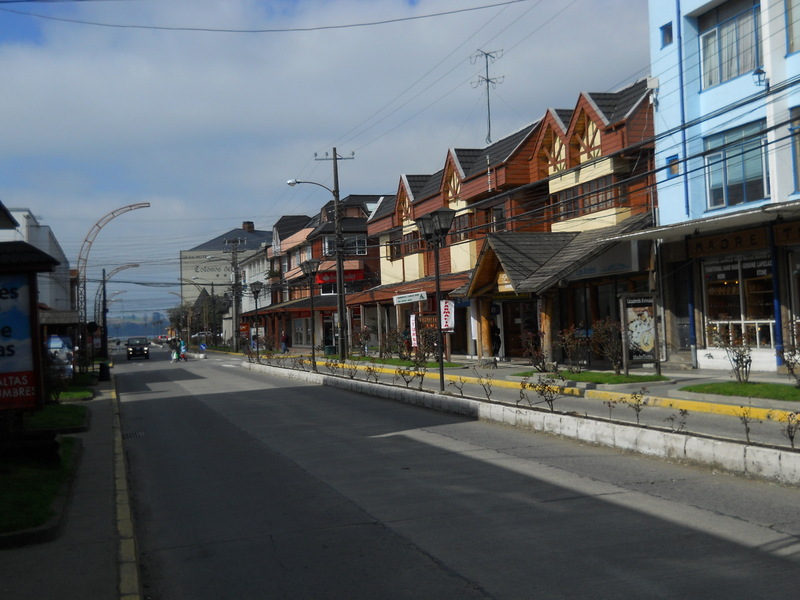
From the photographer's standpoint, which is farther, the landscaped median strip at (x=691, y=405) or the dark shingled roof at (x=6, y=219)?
the landscaped median strip at (x=691, y=405)

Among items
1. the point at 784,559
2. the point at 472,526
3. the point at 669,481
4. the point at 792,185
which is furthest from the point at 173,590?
the point at 792,185

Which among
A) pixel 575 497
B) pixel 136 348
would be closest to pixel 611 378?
pixel 575 497

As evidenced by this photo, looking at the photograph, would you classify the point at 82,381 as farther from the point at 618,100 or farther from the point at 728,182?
the point at 728,182

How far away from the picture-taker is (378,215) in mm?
52156

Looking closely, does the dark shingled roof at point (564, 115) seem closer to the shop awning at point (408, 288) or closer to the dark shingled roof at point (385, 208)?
the shop awning at point (408, 288)

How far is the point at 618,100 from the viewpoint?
1194 inches

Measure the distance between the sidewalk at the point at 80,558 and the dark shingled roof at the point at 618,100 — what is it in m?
22.1

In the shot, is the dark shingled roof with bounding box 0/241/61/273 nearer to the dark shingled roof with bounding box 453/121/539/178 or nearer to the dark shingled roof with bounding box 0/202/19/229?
the dark shingled roof with bounding box 0/202/19/229

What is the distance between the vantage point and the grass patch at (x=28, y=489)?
7.81m

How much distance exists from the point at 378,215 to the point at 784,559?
46.6 metres

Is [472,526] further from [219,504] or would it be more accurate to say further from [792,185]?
[792,185]

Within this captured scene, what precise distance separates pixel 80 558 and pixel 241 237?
419ft

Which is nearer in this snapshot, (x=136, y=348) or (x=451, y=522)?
(x=451, y=522)

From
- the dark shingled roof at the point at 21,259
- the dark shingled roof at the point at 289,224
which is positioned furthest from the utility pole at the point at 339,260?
the dark shingled roof at the point at 289,224
